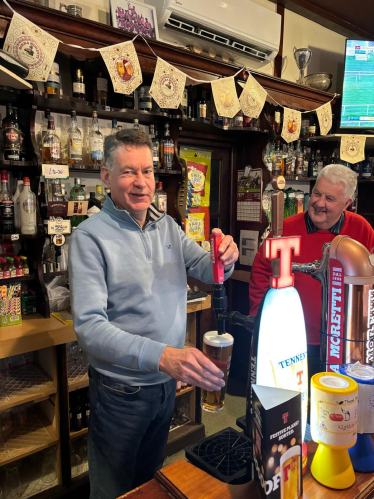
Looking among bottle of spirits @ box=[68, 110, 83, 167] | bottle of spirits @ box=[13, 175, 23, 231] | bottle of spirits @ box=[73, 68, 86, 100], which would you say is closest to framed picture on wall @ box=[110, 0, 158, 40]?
bottle of spirits @ box=[73, 68, 86, 100]

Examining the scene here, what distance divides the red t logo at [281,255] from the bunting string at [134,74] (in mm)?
1708

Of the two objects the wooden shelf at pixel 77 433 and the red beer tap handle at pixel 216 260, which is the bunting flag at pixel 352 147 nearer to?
the red beer tap handle at pixel 216 260

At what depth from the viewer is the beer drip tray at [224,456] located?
0.93 metres

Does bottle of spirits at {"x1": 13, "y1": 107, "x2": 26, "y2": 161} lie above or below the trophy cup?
below

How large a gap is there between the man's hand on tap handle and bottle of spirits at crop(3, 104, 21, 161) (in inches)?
61.9

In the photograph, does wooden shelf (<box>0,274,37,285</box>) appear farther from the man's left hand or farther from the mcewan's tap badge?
the mcewan's tap badge

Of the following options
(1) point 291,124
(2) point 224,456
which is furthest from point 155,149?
(2) point 224,456

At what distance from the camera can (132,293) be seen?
1.34m

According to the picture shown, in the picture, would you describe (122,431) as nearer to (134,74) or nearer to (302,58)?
Answer: (134,74)

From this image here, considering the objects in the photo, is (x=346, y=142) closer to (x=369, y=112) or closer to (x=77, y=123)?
(x=369, y=112)

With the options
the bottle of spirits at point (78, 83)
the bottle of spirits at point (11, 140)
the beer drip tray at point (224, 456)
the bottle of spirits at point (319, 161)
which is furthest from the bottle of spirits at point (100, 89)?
the bottle of spirits at point (319, 161)

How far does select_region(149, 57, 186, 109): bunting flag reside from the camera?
2354 mm

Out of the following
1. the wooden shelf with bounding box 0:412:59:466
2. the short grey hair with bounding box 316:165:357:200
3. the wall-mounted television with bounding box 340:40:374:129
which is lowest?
the wooden shelf with bounding box 0:412:59:466

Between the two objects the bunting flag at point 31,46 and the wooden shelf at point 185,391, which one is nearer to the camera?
the bunting flag at point 31,46
